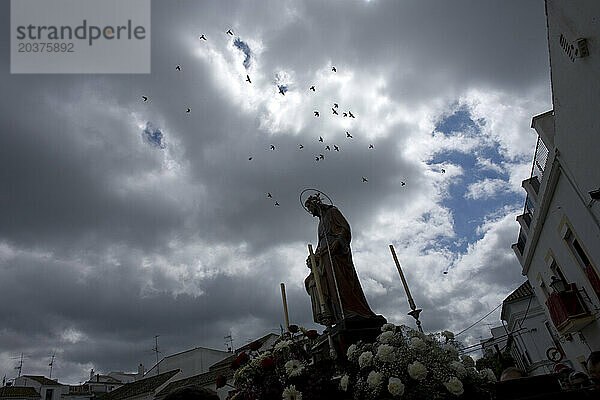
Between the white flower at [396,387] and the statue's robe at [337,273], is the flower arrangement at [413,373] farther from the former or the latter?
the statue's robe at [337,273]

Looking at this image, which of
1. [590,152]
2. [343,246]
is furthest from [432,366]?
[590,152]

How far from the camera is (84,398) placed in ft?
155

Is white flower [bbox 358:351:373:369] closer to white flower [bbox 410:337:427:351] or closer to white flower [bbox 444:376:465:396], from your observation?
white flower [bbox 410:337:427:351]

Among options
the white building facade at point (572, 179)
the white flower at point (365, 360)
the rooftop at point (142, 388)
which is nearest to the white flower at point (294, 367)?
the white flower at point (365, 360)

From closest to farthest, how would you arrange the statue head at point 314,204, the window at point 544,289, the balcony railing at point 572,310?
the statue head at point 314,204
the balcony railing at point 572,310
the window at point 544,289

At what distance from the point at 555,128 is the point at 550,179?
1673 millimetres

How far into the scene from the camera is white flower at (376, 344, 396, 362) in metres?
4.07

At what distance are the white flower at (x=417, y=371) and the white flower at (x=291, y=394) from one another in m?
1.09

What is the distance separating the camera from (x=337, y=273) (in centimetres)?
805

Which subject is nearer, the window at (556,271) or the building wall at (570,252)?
the building wall at (570,252)

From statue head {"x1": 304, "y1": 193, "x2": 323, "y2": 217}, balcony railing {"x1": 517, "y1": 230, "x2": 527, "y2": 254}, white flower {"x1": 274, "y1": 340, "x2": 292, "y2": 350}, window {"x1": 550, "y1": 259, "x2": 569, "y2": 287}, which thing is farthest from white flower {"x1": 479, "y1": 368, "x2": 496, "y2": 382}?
balcony railing {"x1": 517, "y1": 230, "x2": 527, "y2": 254}

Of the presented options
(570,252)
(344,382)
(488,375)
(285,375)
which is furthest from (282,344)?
(570,252)

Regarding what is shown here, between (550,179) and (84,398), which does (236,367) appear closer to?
(550,179)

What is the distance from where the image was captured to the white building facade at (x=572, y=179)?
10.6 meters
